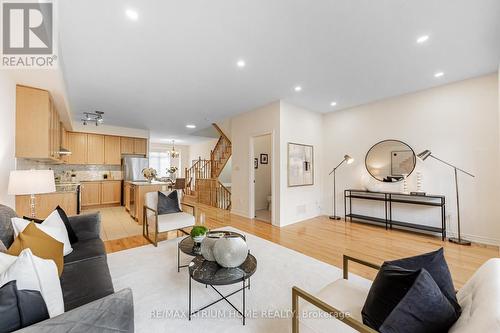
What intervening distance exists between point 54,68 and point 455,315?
4.18 metres

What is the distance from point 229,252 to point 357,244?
2646 millimetres

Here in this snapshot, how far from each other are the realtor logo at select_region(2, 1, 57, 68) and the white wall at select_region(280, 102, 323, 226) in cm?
373

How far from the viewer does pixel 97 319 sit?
886mm

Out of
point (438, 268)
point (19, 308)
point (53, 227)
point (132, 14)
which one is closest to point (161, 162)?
point (53, 227)

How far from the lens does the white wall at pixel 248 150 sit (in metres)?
4.62

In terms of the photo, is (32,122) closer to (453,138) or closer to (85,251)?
(85,251)

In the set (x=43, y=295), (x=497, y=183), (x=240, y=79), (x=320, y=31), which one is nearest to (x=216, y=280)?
(x=43, y=295)

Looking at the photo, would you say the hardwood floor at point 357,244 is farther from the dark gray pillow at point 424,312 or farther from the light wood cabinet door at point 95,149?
the light wood cabinet door at point 95,149

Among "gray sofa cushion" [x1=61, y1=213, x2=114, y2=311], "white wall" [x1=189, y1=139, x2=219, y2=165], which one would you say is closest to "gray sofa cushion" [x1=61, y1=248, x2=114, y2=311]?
"gray sofa cushion" [x1=61, y1=213, x2=114, y2=311]

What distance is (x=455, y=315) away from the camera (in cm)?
90

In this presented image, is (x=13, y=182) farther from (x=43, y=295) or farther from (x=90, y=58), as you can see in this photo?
(x=43, y=295)

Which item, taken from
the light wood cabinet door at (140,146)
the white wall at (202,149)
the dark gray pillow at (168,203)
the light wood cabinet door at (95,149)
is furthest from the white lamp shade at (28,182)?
the white wall at (202,149)

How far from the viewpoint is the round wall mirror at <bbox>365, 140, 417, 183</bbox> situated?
166 inches

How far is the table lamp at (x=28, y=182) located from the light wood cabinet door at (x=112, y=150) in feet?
16.4
